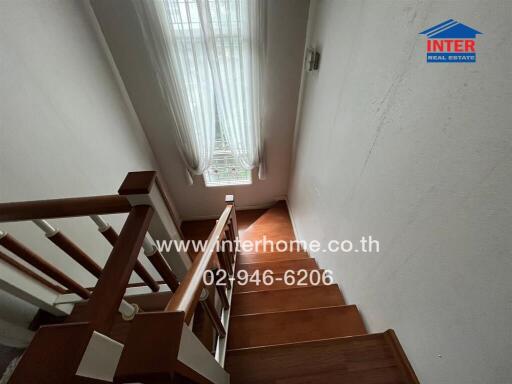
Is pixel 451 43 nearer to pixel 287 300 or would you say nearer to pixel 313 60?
pixel 313 60

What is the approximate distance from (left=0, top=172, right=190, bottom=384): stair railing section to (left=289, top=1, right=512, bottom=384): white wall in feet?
2.86

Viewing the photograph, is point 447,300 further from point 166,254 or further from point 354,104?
point 166,254

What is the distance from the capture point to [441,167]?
561 millimetres

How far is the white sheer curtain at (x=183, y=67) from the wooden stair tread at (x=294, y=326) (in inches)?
73.6

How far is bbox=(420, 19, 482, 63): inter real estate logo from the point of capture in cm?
47

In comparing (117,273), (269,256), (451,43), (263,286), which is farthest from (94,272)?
(269,256)

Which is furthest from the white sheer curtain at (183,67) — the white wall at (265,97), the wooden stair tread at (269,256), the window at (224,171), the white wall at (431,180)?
the wooden stair tread at (269,256)

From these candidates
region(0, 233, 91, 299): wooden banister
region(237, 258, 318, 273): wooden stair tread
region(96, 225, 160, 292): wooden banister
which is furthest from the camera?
region(237, 258, 318, 273): wooden stair tread

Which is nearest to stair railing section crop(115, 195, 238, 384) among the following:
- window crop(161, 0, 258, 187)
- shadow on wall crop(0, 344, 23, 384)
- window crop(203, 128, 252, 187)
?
shadow on wall crop(0, 344, 23, 384)

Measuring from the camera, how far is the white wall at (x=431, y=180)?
17.4 inches

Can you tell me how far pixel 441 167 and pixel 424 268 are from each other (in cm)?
35

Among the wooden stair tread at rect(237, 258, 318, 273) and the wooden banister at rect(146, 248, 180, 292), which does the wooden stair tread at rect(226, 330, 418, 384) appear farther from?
the wooden stair tread at rect(237, 258, 318, 273)

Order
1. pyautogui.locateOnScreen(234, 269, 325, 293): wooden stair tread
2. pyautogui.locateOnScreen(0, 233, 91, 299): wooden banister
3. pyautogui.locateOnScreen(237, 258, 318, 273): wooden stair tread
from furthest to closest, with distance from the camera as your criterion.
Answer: pyautogui.locateOnScreen(237, 258, 318, 273): wooden stair tread
pyautogui.locateOnScreen(234, 269, 325, 293): wooden stair tread
pyautogui.locateOnScreen(0, 233, 91, 299): wooden banister

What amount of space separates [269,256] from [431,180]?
6.53 ft
